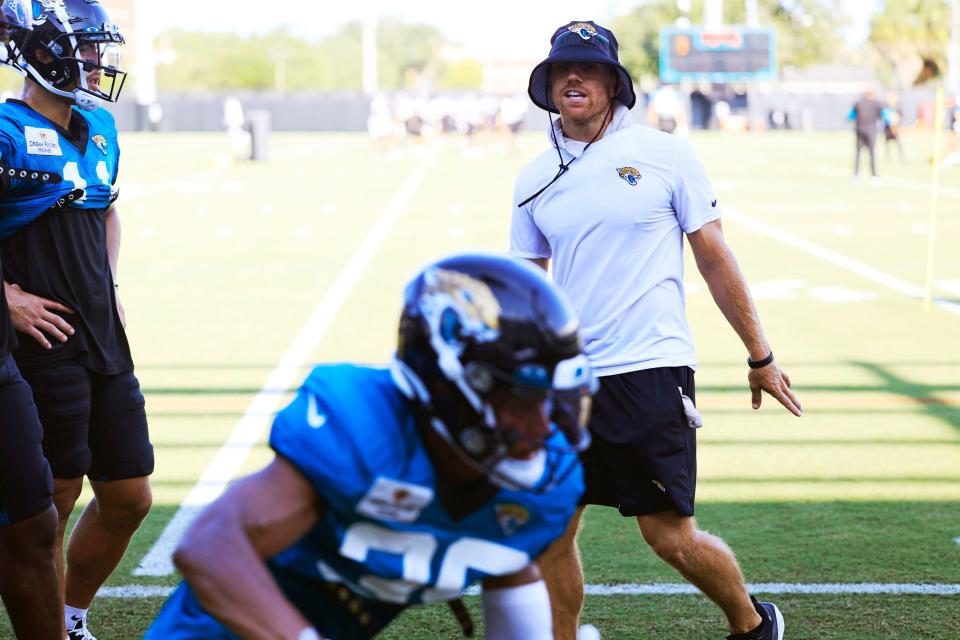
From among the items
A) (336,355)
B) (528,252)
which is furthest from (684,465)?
(336,355)

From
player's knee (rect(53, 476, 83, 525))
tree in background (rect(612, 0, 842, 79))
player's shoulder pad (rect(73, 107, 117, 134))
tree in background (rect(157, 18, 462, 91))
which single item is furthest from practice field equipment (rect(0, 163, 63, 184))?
tree in background (rect(157, 18, 462, 91))

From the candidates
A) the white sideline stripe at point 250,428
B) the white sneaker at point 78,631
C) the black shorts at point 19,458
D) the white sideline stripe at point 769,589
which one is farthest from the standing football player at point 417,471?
the white sideline stripe at point 769,589

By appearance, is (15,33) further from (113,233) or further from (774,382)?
(774,382)

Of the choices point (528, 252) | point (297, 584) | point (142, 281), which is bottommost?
point (142, 281)

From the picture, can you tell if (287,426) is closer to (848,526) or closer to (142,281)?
(848,526)

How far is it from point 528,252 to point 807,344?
599 cm

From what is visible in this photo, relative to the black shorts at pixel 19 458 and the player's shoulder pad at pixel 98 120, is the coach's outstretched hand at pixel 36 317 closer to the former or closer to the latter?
the black shorts at pixel 19 458

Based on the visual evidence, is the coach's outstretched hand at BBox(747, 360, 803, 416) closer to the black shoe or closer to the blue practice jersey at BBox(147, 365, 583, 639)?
the black shoe

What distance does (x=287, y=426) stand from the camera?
2207mm

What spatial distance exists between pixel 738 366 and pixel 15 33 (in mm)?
6131

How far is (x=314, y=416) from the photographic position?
2.20 metres

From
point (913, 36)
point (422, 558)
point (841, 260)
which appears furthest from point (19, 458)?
point (913, 36)

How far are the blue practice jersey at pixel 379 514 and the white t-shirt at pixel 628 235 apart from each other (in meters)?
1.76

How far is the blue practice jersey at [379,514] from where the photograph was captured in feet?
7.20
